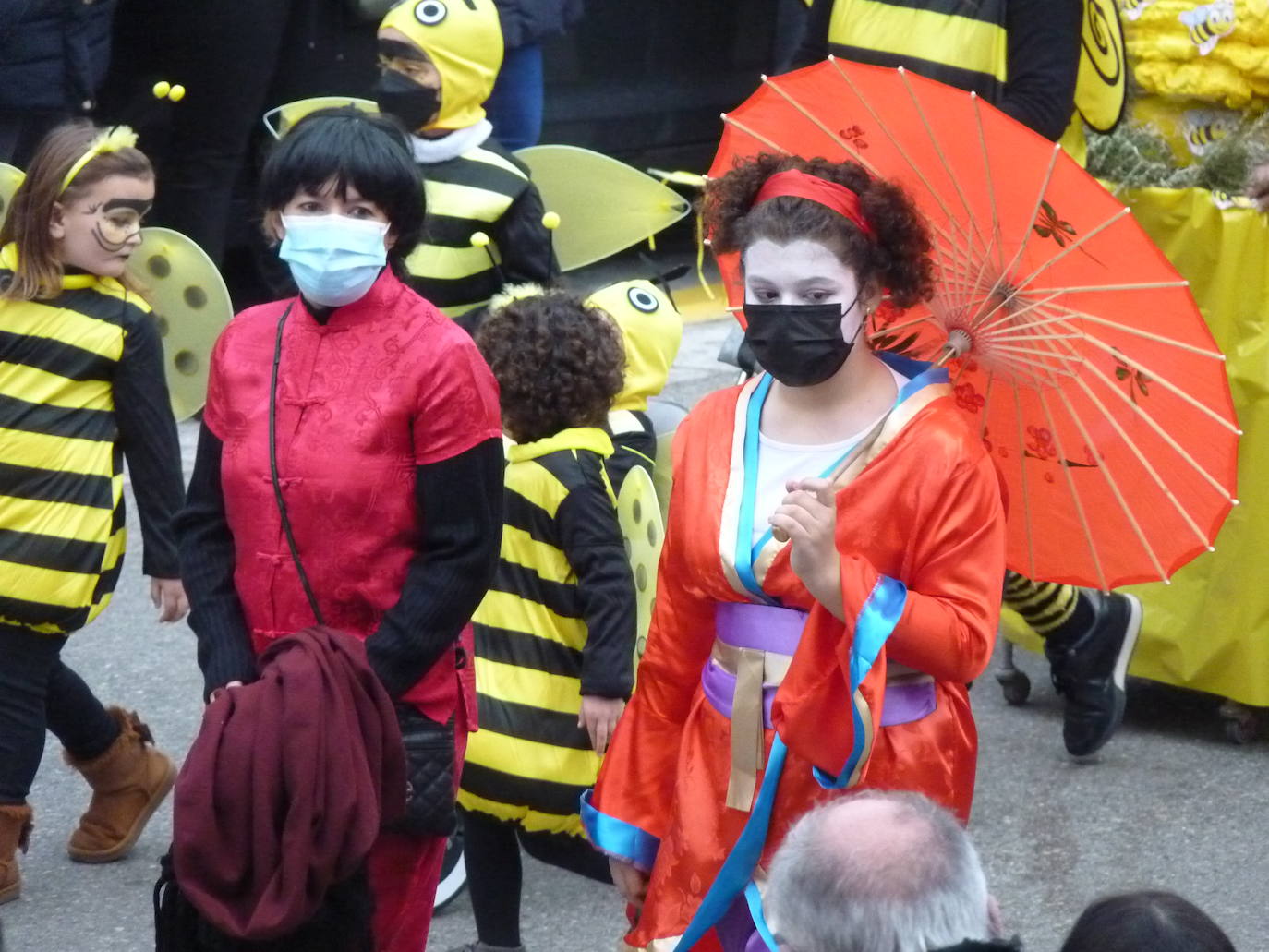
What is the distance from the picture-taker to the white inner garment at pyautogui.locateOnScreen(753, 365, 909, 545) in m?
2.70

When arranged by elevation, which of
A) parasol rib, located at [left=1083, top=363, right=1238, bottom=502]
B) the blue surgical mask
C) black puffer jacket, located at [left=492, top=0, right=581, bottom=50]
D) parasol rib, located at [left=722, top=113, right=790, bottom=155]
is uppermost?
parasol rib, located at [left=722, top=113, right=790, bottom=155]

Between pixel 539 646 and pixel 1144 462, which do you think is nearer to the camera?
pixel 1144 462

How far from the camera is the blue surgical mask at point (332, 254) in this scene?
2.82m

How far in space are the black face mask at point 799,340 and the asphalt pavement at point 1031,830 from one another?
68.4 inches

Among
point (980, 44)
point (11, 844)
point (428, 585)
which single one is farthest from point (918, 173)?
point (11, 844)

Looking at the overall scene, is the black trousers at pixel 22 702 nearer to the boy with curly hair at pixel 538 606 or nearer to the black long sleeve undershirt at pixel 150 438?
the black long sleeve undershirt at pixel 150 438

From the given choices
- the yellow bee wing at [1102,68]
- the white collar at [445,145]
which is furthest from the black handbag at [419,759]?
the yellow bee wing at [1102,68]

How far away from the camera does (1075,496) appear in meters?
2.95

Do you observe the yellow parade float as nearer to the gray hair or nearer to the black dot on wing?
the black dot on wing

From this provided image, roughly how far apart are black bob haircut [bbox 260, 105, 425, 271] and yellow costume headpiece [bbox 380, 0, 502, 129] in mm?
1847

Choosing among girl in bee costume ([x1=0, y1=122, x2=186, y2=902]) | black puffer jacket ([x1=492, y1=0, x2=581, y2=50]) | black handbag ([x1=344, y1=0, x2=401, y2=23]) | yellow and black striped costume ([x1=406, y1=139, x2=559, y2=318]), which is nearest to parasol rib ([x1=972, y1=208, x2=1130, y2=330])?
girl in bee costume ([x1=0, y1=122, x2=186, y2=902])

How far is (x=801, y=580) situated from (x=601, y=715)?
44.2 inches

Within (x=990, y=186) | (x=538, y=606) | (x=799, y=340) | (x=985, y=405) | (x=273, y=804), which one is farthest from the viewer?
(x=538, y=606)

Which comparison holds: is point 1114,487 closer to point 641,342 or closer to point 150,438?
point 641,342
